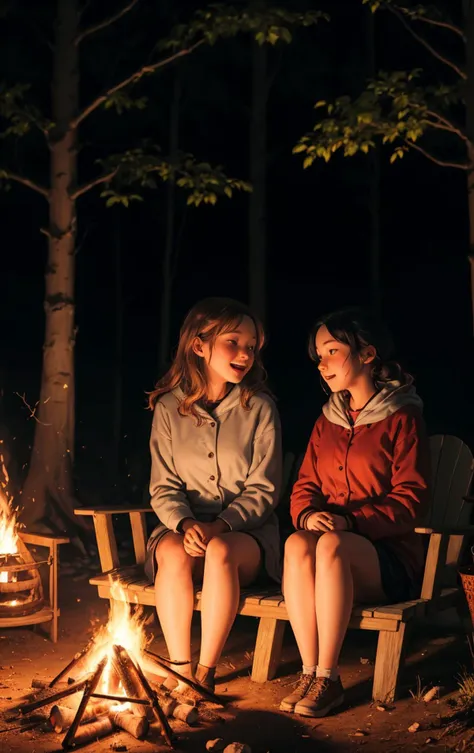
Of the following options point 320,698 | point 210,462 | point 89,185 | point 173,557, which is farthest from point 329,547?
point 89,185

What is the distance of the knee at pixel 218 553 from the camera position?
169 inches

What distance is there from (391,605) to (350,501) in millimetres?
497

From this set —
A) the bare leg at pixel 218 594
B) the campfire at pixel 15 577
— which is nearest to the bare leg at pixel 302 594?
the bare leg at pixel 218 594

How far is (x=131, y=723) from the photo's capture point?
3871 millimetres

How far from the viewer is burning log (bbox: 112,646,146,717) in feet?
13.0

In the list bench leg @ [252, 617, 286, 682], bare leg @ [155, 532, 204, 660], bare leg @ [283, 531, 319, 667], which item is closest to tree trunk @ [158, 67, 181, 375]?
bench leg @ [252, 617, 286, 682]

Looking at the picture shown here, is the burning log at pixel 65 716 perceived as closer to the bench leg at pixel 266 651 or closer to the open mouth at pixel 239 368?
the bench leg at pixel 266 651

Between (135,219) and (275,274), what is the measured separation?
12.5 feet

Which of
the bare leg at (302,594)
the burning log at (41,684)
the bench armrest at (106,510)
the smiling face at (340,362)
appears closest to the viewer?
the bare leg at (302,594)

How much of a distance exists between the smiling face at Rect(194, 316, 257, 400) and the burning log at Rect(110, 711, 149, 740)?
5.23 feet

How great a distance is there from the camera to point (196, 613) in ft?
19.8

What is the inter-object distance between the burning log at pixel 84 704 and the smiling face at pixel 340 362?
1.60 metres

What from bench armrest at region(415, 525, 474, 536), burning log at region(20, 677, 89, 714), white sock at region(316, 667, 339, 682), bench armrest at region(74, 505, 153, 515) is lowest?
burning log at region(20, 677, 89, 714)

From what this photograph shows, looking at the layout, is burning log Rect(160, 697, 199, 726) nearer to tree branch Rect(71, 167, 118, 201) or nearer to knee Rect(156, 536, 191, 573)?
knee Rect(156, 536, 191, 573)
